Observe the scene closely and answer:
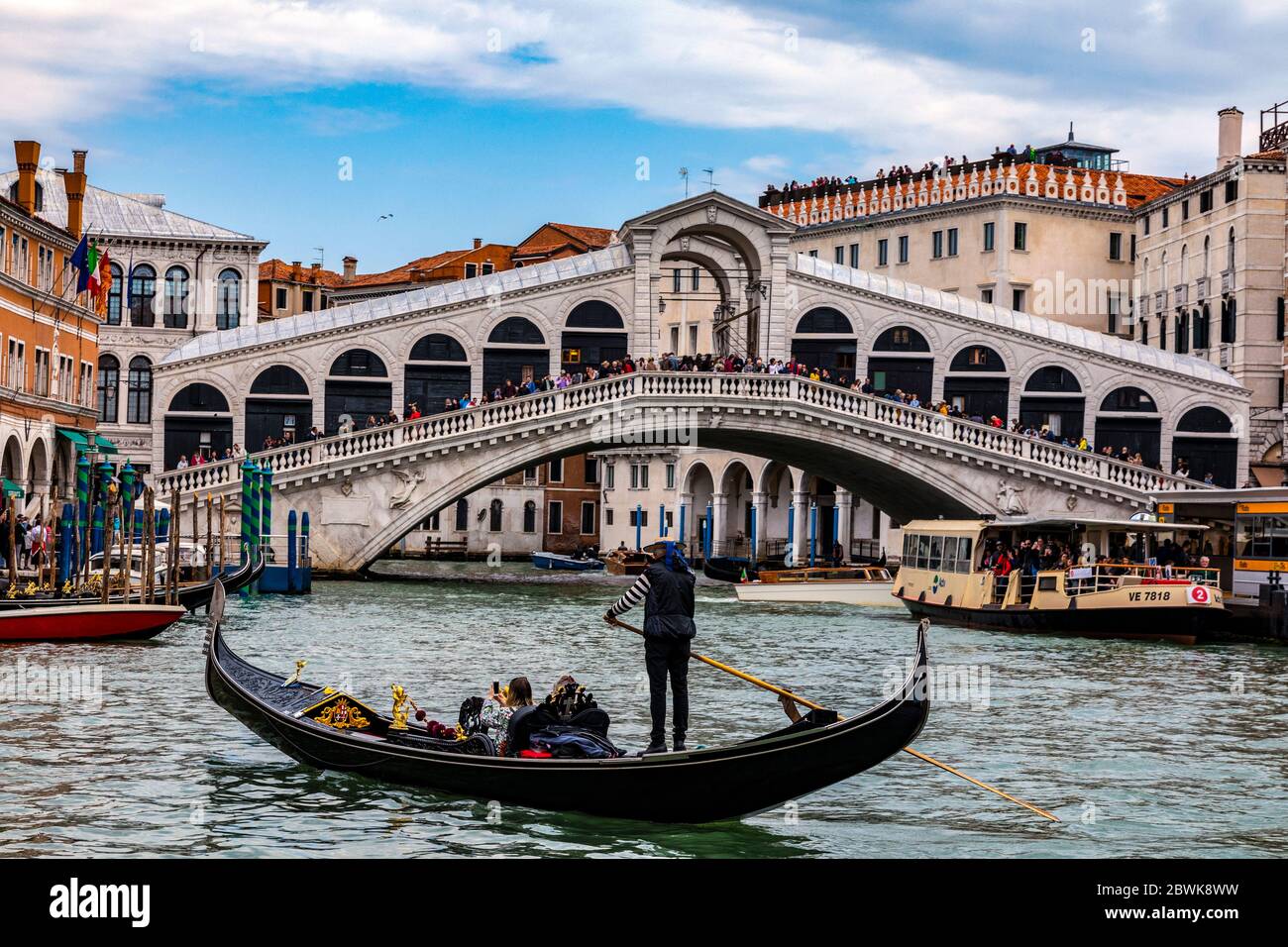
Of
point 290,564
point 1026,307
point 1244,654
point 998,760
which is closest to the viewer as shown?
point 998,760

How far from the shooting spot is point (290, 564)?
1046 inches

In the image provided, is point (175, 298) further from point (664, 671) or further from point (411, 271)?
point (664, 671)

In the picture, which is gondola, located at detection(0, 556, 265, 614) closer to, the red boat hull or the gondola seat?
the red boat hull

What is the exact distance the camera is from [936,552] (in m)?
25.1

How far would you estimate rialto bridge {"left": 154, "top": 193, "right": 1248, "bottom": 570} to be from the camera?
2911 cm

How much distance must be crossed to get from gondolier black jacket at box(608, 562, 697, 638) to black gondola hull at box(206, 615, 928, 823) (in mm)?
1141

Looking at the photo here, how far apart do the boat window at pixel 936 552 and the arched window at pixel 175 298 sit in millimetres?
21692

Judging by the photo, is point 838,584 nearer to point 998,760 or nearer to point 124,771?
point 998,760

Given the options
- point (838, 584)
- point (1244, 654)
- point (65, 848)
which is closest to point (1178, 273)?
point (838, 584)

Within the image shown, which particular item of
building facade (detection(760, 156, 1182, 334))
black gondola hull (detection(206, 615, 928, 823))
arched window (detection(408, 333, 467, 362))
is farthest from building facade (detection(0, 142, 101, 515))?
building facade (detection(760, 156, 1182, 334))

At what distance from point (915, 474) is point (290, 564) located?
10.4 meters

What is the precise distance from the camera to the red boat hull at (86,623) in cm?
1697

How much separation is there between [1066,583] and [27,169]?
18.8m

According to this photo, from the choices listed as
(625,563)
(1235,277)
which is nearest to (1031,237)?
(1235,277)
